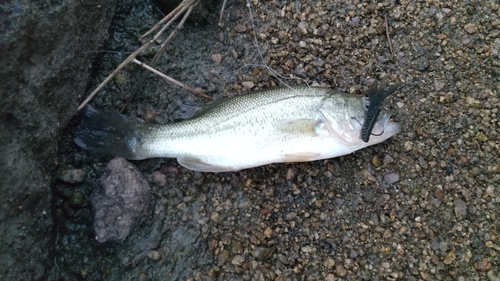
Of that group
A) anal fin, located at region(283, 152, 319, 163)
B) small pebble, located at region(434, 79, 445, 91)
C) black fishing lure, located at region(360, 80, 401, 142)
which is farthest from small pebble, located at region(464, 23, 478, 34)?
anal fin, located at region(283, 152, 319, 163)

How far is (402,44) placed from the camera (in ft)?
12.7

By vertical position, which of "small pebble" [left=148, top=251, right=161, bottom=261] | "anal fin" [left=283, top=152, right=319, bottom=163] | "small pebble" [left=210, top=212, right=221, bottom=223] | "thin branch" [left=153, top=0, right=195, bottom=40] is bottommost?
"small pebble" [left=148, top=251, right=161, bottom=261]

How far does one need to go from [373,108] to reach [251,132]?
0.96m

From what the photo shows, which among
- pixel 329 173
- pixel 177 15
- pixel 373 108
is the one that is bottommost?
pixel 329 173

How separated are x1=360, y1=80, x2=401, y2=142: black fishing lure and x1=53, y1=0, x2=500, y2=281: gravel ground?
0.39 m

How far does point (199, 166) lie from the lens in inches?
139

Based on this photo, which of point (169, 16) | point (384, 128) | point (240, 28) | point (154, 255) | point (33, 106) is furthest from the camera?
point (240, 28)

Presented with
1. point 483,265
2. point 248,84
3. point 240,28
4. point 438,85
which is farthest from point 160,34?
point 483,265

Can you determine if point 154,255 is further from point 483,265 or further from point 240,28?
point 483,265

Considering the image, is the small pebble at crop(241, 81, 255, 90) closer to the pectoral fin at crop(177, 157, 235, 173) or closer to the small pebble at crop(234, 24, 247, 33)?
the small pebble at crop(234, 24, 247, 33)

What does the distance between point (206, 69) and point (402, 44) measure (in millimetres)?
1776

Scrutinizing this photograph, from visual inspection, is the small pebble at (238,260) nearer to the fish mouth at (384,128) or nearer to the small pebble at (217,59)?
the fish mouth at (384,128)

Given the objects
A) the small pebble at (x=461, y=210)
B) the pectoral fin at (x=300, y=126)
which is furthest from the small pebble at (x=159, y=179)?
the small pebble at (x=461, y=210)

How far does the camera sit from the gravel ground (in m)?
3.47
